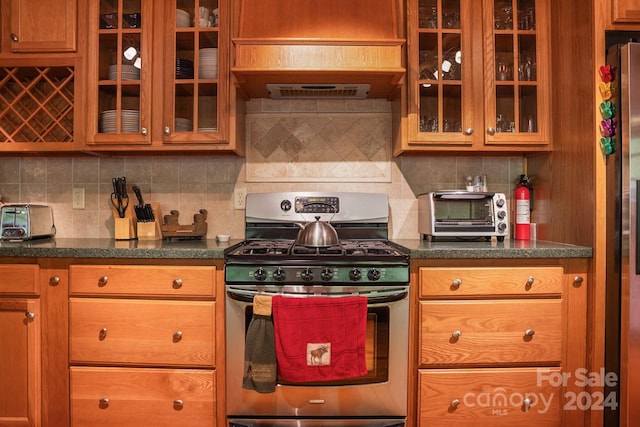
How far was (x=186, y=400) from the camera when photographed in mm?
1851

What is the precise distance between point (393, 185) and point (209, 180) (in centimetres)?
104

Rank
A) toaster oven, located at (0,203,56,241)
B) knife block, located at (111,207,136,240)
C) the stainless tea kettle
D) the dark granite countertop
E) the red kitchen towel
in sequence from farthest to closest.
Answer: knife block, located at (111,207,136,240) < toaster oven, located at (0,203,56,241) < the stainless tea kettle < the dark granite countertop < the red kitchen towel

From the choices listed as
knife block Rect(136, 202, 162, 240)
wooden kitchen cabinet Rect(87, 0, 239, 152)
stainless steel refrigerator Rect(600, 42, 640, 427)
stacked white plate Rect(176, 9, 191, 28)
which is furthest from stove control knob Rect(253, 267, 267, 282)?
stainless steel refrigerator Rect(600, 42, 640, 427)

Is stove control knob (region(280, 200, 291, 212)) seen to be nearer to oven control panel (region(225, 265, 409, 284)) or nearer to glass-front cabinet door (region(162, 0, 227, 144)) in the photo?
glass-front cabinet door (region(162, 0, 227, 144))

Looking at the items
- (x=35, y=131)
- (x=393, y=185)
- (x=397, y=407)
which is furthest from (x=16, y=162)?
(x=397, y=407)

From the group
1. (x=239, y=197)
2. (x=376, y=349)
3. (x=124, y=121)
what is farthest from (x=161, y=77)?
(x=376, y=349)

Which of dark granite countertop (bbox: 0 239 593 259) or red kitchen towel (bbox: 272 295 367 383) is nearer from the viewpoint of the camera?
red kitchen towel (bbox: 272 295 367 383)

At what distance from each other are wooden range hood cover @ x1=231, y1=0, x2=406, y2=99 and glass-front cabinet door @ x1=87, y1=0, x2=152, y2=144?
1.56 feet

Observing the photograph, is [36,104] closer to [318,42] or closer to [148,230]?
[148,230]

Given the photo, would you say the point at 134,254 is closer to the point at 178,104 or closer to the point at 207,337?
the point at 207,337

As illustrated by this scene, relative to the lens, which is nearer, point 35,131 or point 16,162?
point 35,131

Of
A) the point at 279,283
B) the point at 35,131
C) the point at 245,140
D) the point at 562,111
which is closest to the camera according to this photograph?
the point at 279,283

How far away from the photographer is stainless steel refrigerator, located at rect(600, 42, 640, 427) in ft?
5.63

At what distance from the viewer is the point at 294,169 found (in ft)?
8.10
